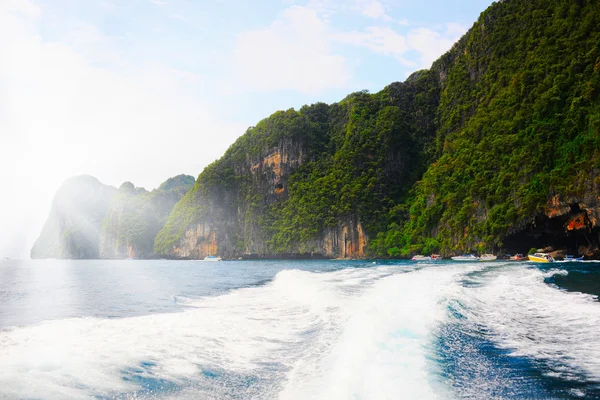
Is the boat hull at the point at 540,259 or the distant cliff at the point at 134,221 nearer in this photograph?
the boat hull at the point at 540,259

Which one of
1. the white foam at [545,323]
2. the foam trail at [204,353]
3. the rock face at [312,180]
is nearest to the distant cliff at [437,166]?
the rock face at [312,180]

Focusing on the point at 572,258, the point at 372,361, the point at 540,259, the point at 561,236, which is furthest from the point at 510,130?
the point at 372,361

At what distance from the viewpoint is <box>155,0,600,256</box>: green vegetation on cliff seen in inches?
1799

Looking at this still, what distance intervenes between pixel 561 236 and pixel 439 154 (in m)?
39.1

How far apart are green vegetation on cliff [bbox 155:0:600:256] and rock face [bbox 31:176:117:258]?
6169 cm

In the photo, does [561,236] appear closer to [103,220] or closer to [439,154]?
[439,154]

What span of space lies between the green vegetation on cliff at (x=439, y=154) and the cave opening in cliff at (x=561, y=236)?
1.47 meters

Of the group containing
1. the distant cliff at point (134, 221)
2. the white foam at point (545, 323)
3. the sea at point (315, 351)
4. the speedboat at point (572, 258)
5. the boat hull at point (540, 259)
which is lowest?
the speedboat at point (572, 258)

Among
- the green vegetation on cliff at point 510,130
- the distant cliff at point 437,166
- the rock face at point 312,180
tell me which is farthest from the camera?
the rock face at point 312,180

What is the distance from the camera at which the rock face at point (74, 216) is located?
163 metres

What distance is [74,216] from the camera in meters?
170

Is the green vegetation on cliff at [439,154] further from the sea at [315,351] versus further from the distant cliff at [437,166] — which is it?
the sea at [315,351]

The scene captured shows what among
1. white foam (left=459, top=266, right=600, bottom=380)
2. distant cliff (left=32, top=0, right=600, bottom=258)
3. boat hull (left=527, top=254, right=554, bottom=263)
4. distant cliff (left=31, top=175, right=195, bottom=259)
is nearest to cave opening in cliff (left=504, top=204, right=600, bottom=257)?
distant cliff (left=32, top=0, right=600, bottom=258)

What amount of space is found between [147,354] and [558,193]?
4210 centimetres
